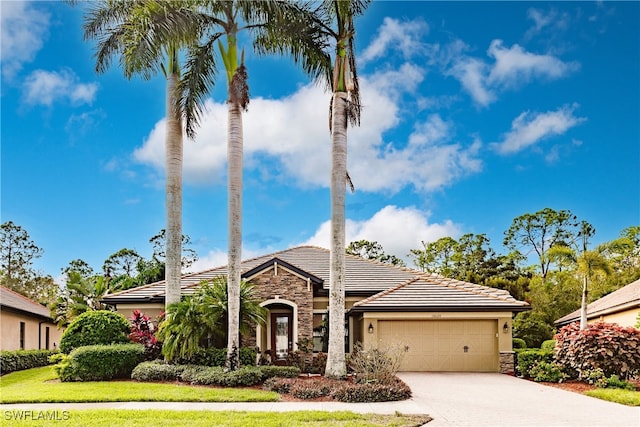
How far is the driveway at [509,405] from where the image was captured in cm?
1073

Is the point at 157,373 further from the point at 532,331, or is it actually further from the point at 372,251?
the point at 372,251

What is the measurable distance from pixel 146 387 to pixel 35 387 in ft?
9.84

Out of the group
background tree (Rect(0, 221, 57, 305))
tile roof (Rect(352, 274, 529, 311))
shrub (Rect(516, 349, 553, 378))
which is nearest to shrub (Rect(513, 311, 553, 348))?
tile roof (Rect(352, 274, 529, 311))

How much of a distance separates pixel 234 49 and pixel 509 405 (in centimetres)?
1213

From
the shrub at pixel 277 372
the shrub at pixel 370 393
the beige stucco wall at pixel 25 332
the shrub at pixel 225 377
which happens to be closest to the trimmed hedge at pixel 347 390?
the shrub at pixel 370 393

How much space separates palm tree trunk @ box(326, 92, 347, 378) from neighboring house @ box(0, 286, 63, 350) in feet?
48.0

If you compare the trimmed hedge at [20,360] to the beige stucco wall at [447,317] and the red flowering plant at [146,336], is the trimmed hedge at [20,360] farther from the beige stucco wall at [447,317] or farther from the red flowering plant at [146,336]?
the beige stucco wall at [447,317]

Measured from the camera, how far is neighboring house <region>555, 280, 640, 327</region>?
20422 mm

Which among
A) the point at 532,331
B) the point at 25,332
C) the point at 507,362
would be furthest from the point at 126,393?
the point at 532,331

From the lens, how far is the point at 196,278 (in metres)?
24.1

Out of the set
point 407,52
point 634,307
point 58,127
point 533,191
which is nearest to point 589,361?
point 634,307

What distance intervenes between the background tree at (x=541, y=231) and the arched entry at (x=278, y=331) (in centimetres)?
2964

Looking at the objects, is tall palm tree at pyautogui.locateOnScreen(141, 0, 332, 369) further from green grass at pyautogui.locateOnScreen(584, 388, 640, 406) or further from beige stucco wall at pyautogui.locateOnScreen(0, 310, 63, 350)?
beige stucco wall at pyautogui.locateOnScreen(0, 310, 63, 350)

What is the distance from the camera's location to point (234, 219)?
16.8m
